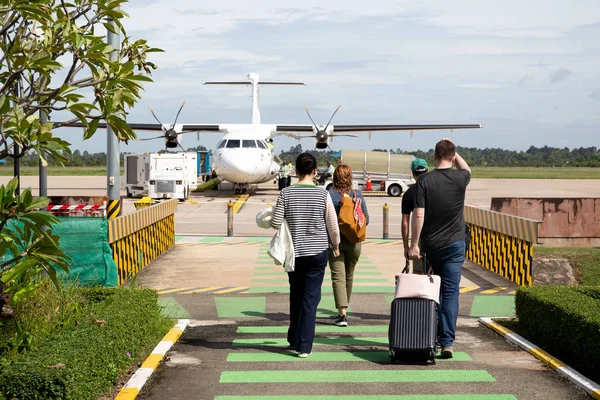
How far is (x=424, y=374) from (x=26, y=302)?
11.9 feet

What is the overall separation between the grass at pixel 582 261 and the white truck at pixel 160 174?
2146 cm

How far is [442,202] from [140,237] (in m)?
8.05

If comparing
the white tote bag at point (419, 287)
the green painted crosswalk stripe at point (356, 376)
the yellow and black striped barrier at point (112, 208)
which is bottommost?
the green painted crosswalk stripe at point (356, 376)

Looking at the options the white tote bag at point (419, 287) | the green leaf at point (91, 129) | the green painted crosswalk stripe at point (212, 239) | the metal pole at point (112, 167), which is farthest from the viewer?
the green painted crosswalk stripe at point (212, 239)

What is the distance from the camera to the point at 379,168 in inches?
1736

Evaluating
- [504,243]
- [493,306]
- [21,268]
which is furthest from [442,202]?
[504,243]

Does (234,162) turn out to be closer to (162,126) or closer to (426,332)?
(162,126)

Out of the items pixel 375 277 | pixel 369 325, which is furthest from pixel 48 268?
pixel 375 277

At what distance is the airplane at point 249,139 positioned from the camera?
124 ft

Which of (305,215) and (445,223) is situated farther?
(305,215)

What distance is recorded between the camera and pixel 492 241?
14.6m

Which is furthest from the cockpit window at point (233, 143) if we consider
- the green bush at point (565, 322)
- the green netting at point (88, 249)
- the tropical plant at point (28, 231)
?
the tropical plant at point (28, 231)

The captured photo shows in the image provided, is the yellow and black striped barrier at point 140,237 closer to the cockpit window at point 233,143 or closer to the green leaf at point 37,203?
the green leaf at point 37,203

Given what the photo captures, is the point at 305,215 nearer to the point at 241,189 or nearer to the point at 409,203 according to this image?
the point at 409,203
